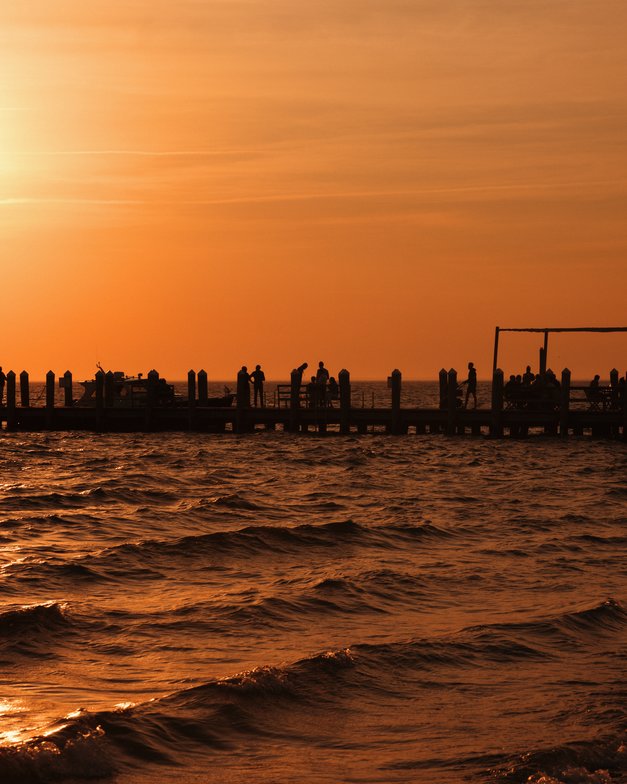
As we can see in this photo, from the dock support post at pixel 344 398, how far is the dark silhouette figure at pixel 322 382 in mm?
1201

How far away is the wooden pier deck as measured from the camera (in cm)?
3862

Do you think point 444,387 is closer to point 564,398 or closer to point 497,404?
point 497,404

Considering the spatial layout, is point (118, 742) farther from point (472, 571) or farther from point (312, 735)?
point (472, 571)

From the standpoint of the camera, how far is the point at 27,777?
26.2 feet

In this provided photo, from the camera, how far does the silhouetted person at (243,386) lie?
1633 inches

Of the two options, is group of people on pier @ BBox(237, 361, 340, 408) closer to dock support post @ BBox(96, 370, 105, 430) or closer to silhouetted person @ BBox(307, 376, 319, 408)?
silhouetted person @ BBox(307, 376, 319, 408)

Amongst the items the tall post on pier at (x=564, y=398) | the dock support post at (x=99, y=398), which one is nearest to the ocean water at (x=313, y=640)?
the tall post on pier at (x=564, y=398)

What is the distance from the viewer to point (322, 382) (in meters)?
42.7

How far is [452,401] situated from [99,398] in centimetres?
1265

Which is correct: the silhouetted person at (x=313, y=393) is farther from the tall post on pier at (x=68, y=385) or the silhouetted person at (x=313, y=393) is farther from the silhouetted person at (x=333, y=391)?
the tall post on pier at (x=68, y=385)

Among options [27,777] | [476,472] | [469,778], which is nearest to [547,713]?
[469,778]

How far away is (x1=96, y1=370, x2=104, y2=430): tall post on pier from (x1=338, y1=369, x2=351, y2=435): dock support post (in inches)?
336

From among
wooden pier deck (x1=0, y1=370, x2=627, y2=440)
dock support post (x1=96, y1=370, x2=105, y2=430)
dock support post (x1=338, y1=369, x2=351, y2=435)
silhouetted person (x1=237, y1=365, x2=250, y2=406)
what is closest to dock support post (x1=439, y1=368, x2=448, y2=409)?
wooden pier deck (x1=0, y1=370, x2=627, y2=440)

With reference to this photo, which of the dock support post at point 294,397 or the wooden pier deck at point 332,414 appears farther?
the dock support post at point 294,397
